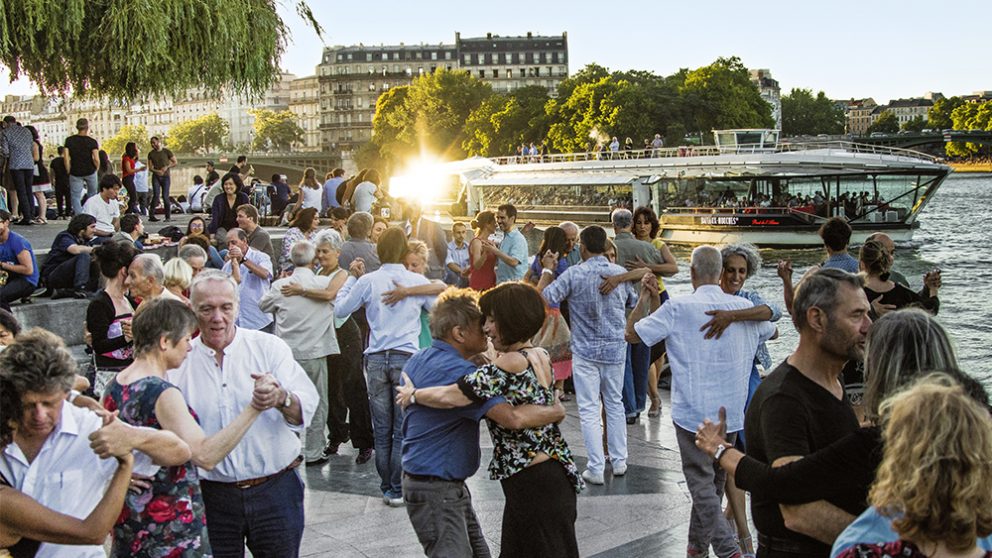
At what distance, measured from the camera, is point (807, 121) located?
536ft

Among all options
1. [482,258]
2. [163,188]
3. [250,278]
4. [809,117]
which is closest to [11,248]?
[250,278]

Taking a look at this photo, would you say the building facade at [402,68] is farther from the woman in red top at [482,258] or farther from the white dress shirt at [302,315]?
the white dress shirt at [302,315]

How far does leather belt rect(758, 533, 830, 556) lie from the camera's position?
119 inches

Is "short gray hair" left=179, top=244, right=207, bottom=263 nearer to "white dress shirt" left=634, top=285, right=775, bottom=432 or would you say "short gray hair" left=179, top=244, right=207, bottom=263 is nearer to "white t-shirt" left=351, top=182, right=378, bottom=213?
"white dress shirt" left=634, top=285, right=775, bottom=432

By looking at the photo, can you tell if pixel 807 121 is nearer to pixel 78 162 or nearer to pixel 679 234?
pixel 679 234

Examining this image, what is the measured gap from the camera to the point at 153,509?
11.3ft

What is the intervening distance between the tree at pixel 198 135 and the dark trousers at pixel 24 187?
6253 inches

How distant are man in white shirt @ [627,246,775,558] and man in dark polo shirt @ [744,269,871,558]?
200cm

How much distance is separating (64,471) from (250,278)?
16.7 feet

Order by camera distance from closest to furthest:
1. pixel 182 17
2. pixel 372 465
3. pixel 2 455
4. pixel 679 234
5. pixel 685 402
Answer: pixel 2 455
pixel 685 402
pixel 372 465
pixel 182 17
pixel 679 234

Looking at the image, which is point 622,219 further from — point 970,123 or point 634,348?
point 970,123

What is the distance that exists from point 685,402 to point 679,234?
3564cm

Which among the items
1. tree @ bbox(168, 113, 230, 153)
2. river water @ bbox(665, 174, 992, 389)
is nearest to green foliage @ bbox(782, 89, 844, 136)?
tree @ bbox(168, 113, 230, 153)

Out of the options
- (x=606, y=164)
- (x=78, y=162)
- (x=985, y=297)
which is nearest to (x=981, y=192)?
(x=606, y=164)
